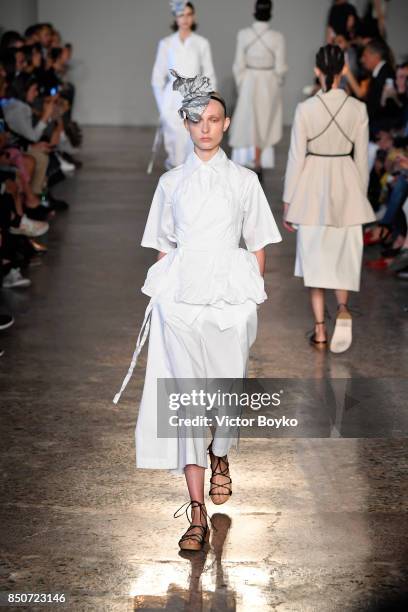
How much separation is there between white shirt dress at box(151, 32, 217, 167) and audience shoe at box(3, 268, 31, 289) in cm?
330

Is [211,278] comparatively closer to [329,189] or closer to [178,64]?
[329,189]

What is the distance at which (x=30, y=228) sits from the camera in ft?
28.3

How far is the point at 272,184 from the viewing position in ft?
38.4

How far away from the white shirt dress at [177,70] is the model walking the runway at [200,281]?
659 cm

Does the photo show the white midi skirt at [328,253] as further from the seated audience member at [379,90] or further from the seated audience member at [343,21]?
the seated audience member at [343,21]

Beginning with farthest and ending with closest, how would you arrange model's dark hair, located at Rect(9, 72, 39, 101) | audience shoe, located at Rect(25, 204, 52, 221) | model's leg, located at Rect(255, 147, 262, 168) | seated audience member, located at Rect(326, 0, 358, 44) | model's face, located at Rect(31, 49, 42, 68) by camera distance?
seated audience member, located at Rect(326, 0, 358, 44)
model's leg, located at Rect(255, 147, 262, 168)
model's face, located at Rect(31, 49, 42, 68)
model's dark hair, located at Rect(9, 72, 39, 101)
audience shoe, located at Rect(25, 204, 52, 221)

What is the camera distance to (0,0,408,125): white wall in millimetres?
17359

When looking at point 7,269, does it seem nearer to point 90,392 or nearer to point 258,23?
point 90,392

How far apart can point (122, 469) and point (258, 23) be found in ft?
25.8

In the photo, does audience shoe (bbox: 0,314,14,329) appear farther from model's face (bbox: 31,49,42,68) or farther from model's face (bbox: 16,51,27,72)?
model's face (bbox: 31,49,42,68)

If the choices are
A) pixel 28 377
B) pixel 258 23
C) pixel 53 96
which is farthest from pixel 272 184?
pixel 28 377

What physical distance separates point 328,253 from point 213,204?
7.94ft

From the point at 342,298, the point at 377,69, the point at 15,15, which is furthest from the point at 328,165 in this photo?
the point at 15,15

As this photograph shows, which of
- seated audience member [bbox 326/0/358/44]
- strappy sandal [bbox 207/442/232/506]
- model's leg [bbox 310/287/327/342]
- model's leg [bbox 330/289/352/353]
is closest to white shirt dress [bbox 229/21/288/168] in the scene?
seated audience member [bbox 326/0/358/44]
